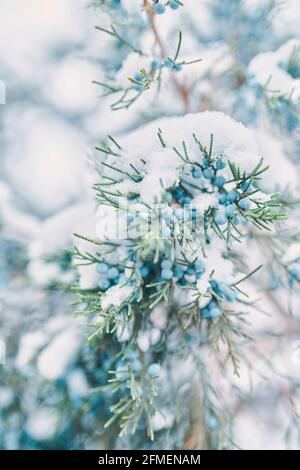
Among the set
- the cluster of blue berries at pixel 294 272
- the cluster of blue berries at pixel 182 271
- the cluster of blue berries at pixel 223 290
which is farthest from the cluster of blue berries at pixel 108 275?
the cluster of blue berries at pixel 294 272

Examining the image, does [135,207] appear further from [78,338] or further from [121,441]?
[121,441]

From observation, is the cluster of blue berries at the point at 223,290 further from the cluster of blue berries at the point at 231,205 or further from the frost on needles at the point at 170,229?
the cluster of blue berries at the point at 231,205

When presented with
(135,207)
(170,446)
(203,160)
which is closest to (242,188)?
(203,160)

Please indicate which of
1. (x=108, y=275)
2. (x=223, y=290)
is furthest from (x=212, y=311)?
(x=108, y=275)

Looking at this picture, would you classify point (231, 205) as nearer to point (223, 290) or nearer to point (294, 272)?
point (223, 290)

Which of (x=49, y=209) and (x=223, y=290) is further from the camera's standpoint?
(x=49, y=209)
